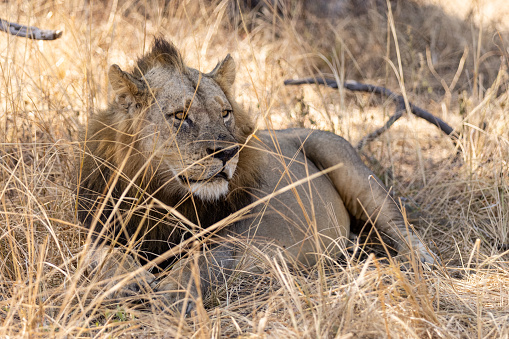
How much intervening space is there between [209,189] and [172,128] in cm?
41

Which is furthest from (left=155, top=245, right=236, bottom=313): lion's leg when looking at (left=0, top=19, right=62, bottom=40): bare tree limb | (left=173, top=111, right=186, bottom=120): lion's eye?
(left=0, top=19, right=62, bottom=40): bare tree limb

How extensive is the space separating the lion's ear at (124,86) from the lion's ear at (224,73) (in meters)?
0.54

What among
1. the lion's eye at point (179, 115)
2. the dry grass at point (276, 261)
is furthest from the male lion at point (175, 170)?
the dry grass at point (276, 261)

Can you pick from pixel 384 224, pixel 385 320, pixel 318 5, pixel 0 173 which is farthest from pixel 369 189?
pixel 318 5

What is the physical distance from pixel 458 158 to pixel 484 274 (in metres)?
2.36

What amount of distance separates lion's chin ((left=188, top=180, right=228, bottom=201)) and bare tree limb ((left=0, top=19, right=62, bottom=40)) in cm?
158

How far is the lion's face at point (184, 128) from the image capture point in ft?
9.80

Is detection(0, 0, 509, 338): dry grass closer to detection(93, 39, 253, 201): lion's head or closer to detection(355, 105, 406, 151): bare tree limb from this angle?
detection(355, 105, 406, 151): bare tree limb

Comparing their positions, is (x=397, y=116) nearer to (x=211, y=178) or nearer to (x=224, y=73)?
(x=224, y=73)

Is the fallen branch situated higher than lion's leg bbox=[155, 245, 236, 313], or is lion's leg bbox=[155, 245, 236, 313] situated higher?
the fallen branch

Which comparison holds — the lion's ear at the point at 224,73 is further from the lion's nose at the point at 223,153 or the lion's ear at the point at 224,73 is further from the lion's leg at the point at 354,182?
the lion's leg at the point at 354,182

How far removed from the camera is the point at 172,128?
3109 mm

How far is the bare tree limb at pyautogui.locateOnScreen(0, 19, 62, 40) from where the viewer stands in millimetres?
3783

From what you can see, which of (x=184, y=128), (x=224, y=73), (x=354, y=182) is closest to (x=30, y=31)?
(x=224, y=73)
